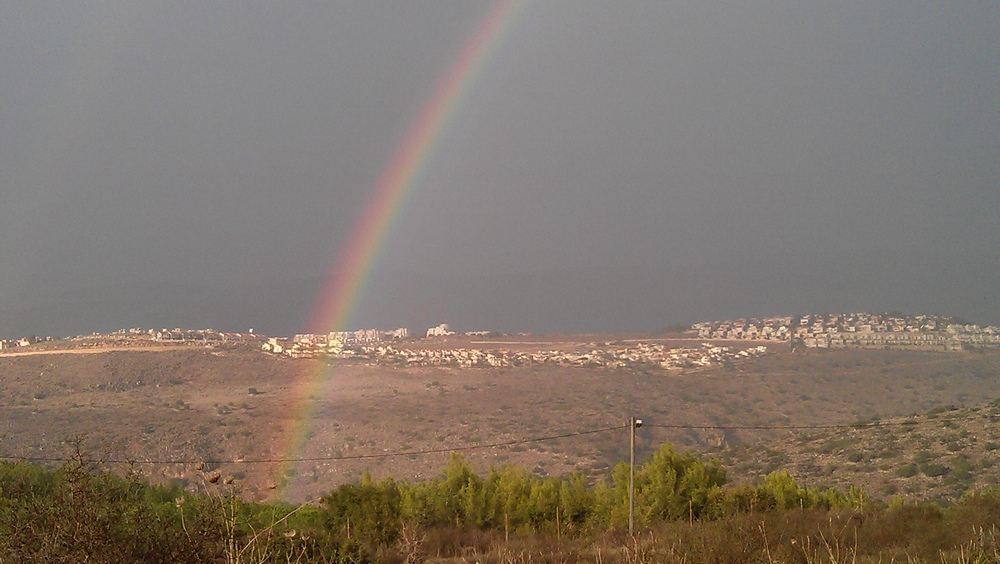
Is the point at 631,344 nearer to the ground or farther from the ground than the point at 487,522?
farther from the ground

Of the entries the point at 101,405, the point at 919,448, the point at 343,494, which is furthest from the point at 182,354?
the point at 919,448

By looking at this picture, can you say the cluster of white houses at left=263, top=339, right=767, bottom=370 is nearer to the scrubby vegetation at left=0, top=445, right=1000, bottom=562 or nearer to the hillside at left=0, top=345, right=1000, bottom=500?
the hillside at left=0, top=345, right=1000, bottom=500

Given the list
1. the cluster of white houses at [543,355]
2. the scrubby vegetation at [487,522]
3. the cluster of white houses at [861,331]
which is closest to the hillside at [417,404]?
the cluster of white houses at [543,355]

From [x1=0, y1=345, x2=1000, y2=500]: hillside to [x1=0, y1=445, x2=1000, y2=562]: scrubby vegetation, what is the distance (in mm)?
10694

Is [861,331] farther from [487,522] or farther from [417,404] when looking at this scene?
[487,522]

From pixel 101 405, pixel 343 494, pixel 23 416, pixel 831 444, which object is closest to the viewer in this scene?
pixel 343 494

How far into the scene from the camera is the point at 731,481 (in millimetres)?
31031

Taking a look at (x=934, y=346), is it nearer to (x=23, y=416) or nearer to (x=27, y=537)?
(x=23, y=416)

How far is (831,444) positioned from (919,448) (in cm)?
456

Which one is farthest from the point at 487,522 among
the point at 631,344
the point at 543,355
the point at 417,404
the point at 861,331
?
the point at 861,331

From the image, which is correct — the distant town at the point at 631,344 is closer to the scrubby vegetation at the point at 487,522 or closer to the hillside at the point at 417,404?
the hillside at the point at 417,404

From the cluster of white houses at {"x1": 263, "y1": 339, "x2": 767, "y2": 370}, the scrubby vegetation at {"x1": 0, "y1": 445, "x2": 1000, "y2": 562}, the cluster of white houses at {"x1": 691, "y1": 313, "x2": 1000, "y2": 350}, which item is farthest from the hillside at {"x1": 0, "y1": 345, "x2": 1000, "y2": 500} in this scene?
the scrubby vegetation at {"x1": 0, "y1": 445, "x2": 1000, "y2": 562}

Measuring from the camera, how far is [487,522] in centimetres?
2391

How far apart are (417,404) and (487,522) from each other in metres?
27.7
